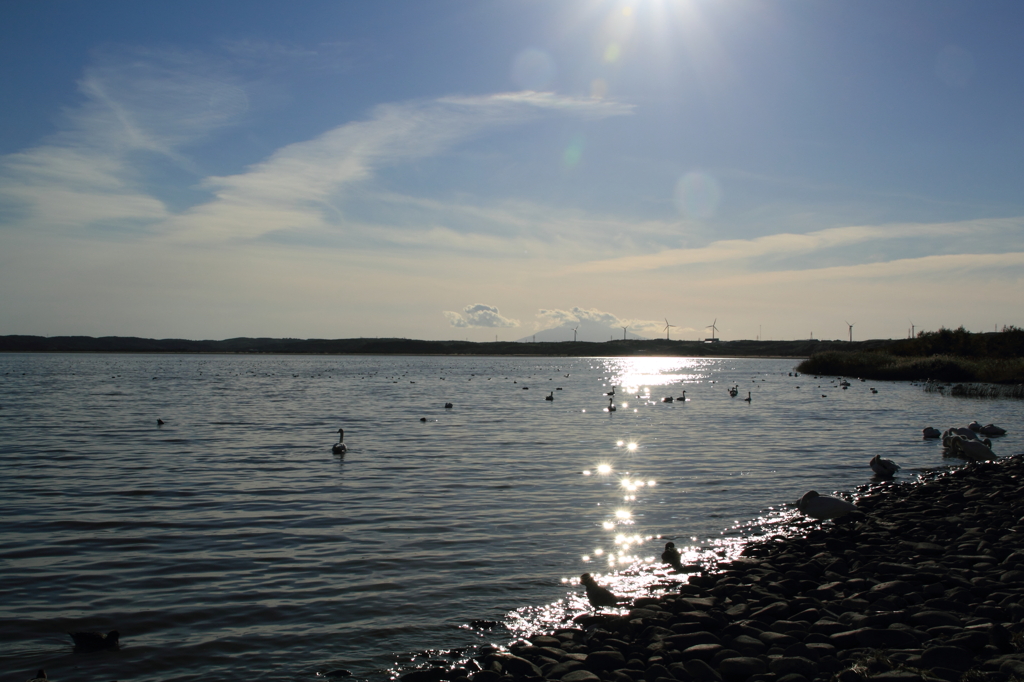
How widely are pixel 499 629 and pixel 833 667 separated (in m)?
4.18

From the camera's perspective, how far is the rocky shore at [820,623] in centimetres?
732

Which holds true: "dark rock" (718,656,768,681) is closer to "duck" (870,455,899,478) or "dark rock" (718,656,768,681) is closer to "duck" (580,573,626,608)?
"duck" (580,573,626,608)

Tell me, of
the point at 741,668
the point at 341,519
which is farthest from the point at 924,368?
the point at 741,668

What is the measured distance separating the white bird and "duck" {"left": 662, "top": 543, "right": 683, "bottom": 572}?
4.35 meters

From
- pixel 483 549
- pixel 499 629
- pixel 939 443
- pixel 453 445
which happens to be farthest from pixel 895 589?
pixel 939 443

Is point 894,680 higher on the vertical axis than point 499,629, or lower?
higher

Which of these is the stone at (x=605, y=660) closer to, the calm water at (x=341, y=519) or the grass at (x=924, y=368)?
the calm water at (x=341, y=519)

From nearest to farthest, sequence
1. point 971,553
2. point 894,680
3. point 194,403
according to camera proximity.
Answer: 1. point 894,680
2. point 971,553
3. point 194,403

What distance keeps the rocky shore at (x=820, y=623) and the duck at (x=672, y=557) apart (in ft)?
2.20

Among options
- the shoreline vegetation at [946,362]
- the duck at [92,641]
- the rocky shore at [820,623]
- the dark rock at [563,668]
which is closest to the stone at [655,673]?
the rocky shore at [820,623]

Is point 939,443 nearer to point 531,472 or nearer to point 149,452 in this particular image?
point 531,472

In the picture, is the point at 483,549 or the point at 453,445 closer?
the point at 483,549

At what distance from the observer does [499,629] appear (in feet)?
30.9

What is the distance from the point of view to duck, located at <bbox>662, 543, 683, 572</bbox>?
11.9 meters
